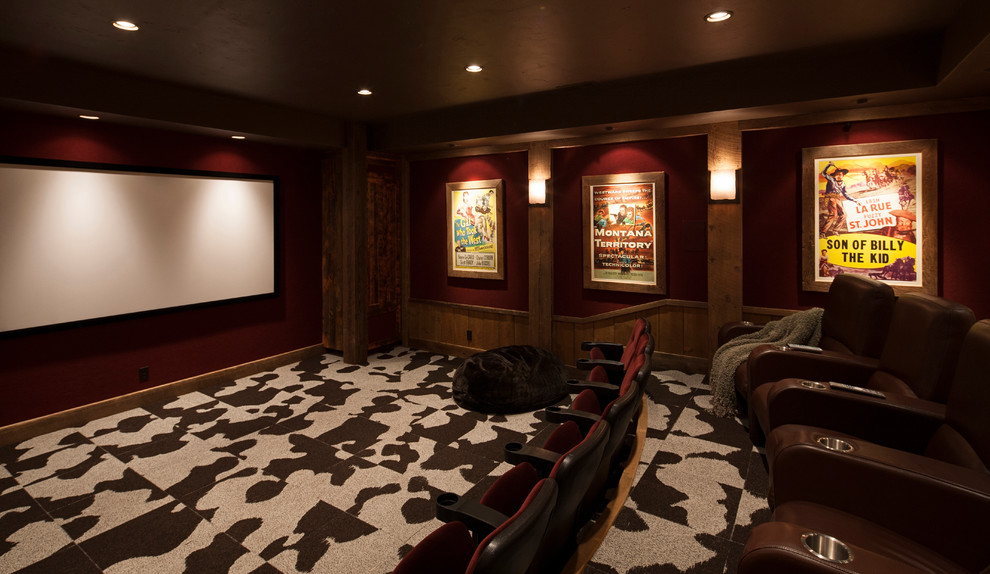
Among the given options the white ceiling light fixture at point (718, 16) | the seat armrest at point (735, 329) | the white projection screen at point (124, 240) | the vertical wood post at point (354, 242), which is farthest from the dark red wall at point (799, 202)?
the white projection screen at point (124, 240)

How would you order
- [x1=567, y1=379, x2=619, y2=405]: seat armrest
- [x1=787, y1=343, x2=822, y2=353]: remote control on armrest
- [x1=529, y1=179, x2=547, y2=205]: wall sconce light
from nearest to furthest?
[x1=567, y1=379, x2=619, y2=405]: seat armrest < [x1=787, y1=343, x2=822, y2=353]: remote control on armrest < [x1=529, y1=179, x2=547, y2=205]: wall sconce light

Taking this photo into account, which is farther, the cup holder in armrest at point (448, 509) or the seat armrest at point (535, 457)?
the seat armrest at point (535, 457)

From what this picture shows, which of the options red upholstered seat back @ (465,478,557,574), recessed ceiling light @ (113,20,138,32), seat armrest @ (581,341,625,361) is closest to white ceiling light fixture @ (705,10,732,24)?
seat armrest @ (581,341,625,361)

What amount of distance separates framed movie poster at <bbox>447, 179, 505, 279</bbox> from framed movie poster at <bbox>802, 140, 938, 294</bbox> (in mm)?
2971

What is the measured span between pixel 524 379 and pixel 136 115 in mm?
3738

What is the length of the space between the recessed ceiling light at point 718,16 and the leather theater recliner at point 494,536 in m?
2.73

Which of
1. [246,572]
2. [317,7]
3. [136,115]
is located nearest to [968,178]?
[317,7]

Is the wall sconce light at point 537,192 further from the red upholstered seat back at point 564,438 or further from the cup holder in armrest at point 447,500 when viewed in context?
the cup holder in armrest at point 447,500

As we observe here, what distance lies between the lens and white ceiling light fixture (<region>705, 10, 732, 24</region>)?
2869 mm

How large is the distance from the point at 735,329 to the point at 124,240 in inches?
209

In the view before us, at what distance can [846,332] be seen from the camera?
3291mm

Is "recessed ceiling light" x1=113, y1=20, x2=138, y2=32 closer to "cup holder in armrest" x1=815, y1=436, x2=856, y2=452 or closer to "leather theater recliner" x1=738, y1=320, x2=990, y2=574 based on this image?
"leather theater recliner" x1=738, y1=320, x2=990, y2=574

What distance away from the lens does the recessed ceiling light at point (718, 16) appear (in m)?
2.87

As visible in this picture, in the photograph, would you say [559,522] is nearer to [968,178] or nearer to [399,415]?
[399,415]
